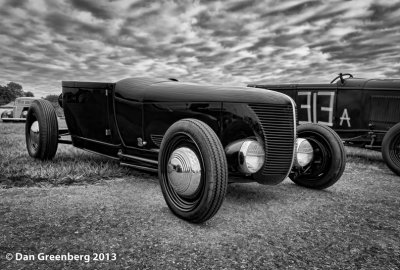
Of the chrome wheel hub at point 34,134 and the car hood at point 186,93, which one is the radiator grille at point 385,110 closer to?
the car hood at point 186,93

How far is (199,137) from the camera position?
220 centimetres

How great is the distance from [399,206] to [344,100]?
361cm

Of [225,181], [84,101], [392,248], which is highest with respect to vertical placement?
[84,101]

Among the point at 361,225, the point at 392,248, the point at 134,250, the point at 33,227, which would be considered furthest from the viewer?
the point at 361,225

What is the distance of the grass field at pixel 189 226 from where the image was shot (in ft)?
5.74

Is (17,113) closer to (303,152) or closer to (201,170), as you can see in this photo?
(303,152)

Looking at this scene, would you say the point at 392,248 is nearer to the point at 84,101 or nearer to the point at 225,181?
the point at 225,181

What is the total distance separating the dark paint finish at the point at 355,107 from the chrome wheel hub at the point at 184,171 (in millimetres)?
4535

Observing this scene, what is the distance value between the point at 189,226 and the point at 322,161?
1759 mm

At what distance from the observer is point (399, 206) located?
9.39ft

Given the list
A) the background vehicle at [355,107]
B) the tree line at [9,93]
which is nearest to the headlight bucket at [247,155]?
the background vehicle at [355,107]

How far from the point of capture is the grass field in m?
1.75

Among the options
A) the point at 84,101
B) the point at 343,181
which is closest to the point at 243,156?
the point at 343,181

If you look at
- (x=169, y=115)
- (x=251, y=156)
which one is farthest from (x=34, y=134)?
(x=251, y=156)
